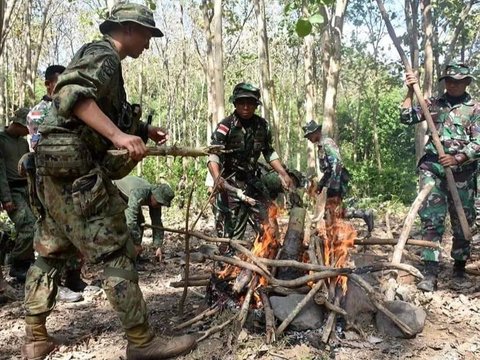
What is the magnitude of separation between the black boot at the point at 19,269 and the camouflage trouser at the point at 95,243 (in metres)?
2.41

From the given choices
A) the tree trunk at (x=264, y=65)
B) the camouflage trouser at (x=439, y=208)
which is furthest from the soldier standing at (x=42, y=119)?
the tree trunk at (x=264, y=65)

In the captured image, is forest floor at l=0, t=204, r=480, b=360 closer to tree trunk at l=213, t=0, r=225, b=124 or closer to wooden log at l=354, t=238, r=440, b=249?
wooden log at l=354, t=238, r=440, b=249

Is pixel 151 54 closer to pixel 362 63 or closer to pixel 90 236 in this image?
pixel 362 63

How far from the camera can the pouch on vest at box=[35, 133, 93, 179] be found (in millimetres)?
2803

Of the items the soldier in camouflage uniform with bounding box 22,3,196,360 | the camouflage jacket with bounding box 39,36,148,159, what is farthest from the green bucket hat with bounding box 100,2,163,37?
Answer: the camouflage jacket with bounding box 39,36,148,159

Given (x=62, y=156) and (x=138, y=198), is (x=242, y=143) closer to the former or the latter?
(x=138, y=198)

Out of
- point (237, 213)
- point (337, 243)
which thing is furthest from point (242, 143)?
point (337, 243)

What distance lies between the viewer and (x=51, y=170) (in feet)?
9.29

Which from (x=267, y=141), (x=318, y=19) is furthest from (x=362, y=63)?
(x=318, y=19)

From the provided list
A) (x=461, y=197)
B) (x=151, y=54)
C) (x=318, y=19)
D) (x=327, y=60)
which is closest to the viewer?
(x=318, y=19)

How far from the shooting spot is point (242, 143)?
5215mm

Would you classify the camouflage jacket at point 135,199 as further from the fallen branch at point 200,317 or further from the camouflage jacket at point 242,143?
the fallen branch at point 200,317

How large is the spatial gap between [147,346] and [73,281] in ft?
7.43

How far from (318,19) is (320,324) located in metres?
2.39
